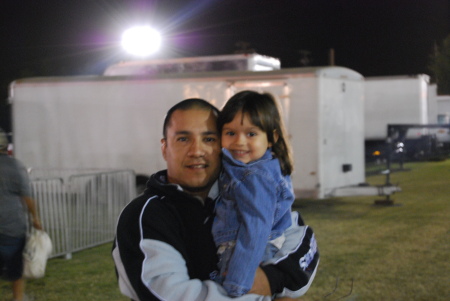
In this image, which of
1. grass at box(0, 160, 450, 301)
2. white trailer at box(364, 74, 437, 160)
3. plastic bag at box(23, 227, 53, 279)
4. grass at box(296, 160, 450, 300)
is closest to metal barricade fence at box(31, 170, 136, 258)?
grass at box(0, 160, 450, 301)

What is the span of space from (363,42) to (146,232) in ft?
137

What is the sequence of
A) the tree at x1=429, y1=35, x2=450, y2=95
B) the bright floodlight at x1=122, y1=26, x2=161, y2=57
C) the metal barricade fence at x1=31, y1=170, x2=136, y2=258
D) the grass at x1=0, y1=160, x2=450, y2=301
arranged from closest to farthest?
1. the grass at x1=0, y1=160, x2=450, y2=301
2. the metal barricade fence at x1=31, y1=170, x2=136, y2=258
3. the bright floodlight at x1=122, y1=26, x2=161, y2=57
4. the tree at x1=429, y1=35, x2=450, y2=95

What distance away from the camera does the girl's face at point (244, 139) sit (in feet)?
7.00

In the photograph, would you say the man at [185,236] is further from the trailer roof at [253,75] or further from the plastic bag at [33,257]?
the trailer roof at [253,75]

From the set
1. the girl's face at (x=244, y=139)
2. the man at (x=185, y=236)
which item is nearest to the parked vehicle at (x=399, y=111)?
the girl's face at (x=244, y=139)

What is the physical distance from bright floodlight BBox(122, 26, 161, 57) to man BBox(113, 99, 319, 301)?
770 inches

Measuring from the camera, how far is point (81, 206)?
923 centimetres

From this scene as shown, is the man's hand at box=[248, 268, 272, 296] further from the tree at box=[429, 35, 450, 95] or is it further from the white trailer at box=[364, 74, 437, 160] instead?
the tree at box=[429, 35, 450, 95]

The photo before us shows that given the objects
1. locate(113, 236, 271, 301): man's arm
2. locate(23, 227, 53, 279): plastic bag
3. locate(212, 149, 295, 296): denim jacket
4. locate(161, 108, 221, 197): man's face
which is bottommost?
locate(23, 227, 53, 279): plastic bag

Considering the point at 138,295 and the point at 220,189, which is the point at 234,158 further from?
the point at 138,295

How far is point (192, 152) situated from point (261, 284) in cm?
48

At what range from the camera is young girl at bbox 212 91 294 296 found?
1.94 m

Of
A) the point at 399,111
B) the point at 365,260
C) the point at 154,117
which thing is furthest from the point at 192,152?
the point at 399,111

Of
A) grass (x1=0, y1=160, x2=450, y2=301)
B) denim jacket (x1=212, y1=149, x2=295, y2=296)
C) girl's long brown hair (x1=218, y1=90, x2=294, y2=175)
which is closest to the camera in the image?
denim jacket (x1=212, y1=149, x2=295, y2=296)
